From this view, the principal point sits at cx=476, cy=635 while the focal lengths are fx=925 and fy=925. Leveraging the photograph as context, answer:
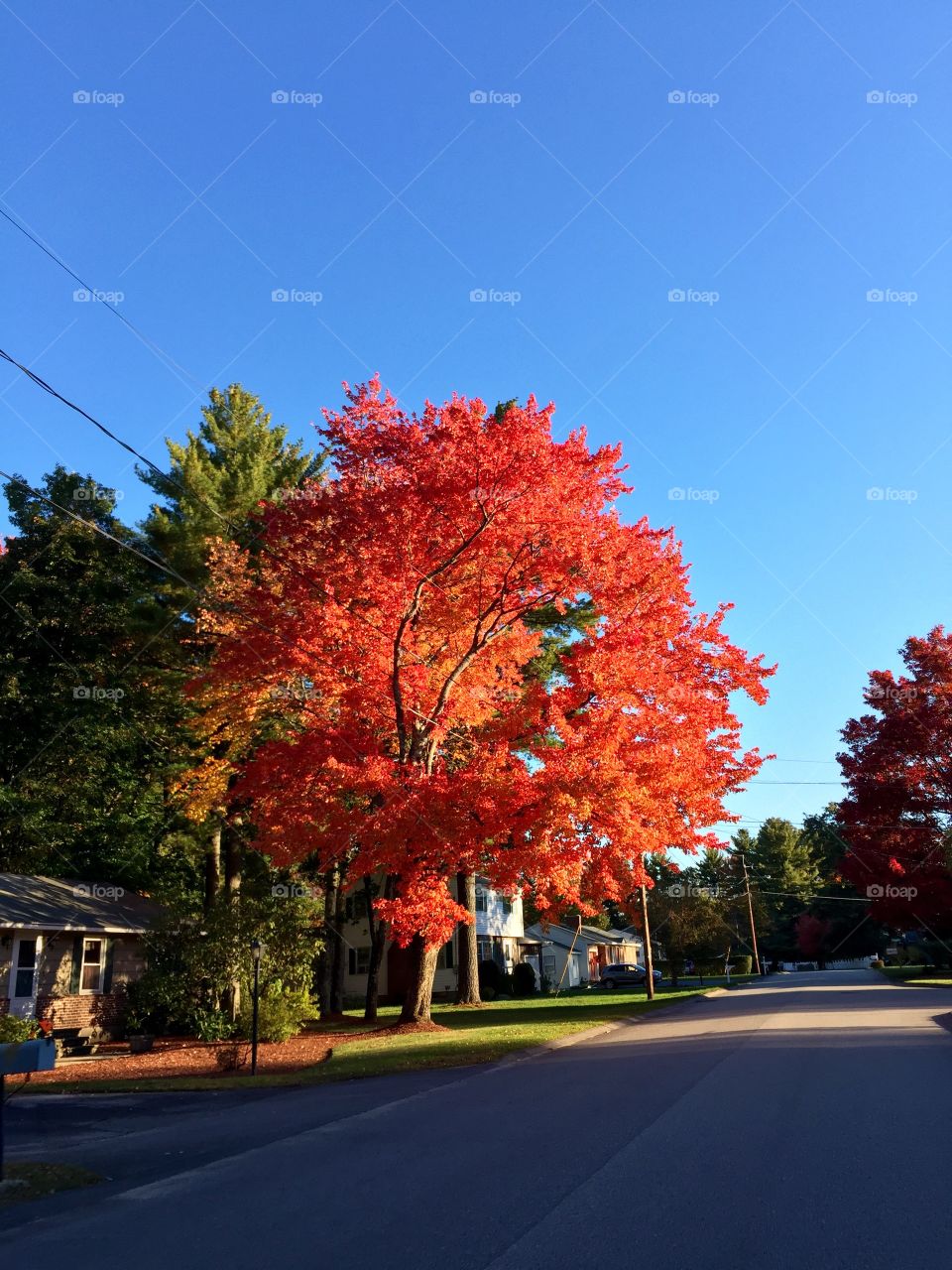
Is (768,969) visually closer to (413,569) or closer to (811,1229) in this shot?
(413,569)

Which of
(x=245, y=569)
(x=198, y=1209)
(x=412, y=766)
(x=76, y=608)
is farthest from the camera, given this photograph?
(x=76, y=608)

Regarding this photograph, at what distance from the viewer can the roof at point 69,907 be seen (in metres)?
21.6

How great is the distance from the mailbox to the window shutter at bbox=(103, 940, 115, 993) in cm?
1767

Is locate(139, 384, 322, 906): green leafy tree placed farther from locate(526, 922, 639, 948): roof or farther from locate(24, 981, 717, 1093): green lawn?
locate(526, 922, 639, 948): roof

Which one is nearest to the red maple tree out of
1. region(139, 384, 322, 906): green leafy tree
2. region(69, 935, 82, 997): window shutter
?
region(139, 384, 322, 906): green leafy tree

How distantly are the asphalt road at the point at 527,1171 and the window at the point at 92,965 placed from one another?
35.0 ft

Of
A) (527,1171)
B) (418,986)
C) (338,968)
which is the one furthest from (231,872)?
(527,1171)

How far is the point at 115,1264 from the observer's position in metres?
5.62

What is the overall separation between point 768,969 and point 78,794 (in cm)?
7353

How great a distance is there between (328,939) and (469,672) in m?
18.0

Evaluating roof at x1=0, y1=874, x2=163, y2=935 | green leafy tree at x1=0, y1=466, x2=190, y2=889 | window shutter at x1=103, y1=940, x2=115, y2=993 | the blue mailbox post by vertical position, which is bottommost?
the blue mailbox post

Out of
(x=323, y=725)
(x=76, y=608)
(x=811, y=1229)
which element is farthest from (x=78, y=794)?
(x=811, y=1229)

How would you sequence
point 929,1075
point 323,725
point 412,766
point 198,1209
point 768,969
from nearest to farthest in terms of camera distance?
point 198,1209 < point 929,1075 < point 412,766 < point 323,725 < point 768,969

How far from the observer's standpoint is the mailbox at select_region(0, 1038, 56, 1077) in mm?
7926
